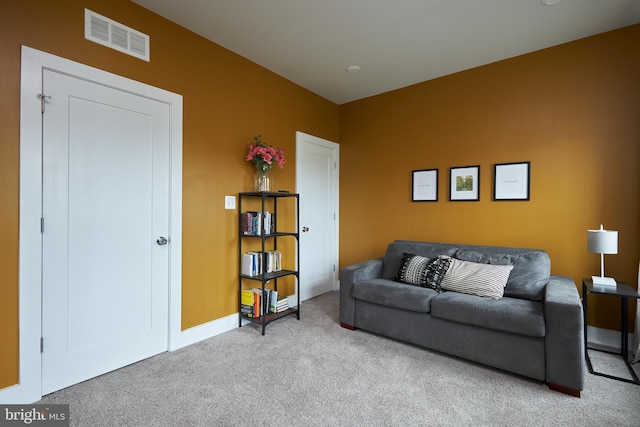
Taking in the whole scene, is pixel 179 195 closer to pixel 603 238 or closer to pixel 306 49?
pixel 306 49

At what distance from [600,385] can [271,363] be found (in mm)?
2375

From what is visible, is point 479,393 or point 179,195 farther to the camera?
point 179,195

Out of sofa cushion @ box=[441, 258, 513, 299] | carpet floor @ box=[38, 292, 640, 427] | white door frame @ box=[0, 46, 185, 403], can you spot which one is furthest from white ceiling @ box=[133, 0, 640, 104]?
carpet floor @ box=[38, 292, 640, 427]

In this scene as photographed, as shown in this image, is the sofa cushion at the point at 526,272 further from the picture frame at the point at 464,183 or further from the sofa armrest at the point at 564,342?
the picture frame at the point at 464,183

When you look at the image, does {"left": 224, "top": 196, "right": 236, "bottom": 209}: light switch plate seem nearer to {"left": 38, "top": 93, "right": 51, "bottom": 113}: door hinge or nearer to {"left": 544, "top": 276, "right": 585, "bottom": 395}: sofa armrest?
{"left": 38, "top": 93, "right": 51, "bottom": 113}: door hinge

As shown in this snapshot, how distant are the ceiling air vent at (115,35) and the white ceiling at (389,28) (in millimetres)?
259

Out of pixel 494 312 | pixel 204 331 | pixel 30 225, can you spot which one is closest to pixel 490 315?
pixel 494 312

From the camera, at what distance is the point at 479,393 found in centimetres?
204

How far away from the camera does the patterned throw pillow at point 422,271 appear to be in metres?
2.89

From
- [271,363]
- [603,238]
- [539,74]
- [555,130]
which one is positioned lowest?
[271,363]

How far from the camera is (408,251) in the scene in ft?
11.4

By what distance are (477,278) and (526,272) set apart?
0.44 metres

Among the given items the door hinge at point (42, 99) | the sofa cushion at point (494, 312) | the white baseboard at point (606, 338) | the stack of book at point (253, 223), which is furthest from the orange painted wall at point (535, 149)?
the door hinge at point (42, 99)

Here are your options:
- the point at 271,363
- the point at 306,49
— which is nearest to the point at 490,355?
the point at 271,363
